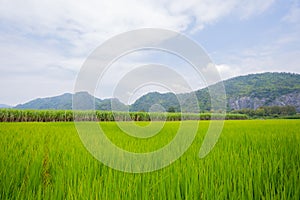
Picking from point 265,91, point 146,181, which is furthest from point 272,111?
point 146,181

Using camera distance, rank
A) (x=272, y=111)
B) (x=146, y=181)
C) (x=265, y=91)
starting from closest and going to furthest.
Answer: (x=146, y=181) < (x=272, y=111) < (x=265, y=91)

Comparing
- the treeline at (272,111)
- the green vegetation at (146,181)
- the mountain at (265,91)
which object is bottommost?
the green vegetation at (146,181)

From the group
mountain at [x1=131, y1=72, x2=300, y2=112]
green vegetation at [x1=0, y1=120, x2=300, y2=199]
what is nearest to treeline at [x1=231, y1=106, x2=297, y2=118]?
mountain at [x1=131, y1=72, x2=300, y2=112]

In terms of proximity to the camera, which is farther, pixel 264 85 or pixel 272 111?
pixel 264 85

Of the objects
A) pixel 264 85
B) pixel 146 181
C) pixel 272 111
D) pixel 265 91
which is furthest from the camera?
pixel 264 85

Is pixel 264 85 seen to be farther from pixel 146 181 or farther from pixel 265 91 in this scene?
pixel 146 181

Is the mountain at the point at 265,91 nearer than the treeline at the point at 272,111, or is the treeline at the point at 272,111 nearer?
the treeline at the point at 272,111

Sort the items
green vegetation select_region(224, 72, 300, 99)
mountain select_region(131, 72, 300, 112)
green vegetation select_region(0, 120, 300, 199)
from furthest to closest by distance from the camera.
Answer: green vegetation select_region(224, 72, 300, 99) < mountain select_region(131, 72, 300, 112) < green vegetation select_region(0, 120, 300, 199)

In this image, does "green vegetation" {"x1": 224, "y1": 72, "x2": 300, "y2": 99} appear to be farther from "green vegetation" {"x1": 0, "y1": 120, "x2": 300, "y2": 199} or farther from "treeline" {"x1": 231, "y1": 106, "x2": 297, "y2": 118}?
"green vegetation" {"x1": 0, "y1": 120, "x2": 300, "y2": 199}

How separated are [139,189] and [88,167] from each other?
0.57m

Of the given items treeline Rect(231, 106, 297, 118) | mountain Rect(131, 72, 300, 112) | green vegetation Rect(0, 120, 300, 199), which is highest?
mountain Rect(131, 72, 300, 112)

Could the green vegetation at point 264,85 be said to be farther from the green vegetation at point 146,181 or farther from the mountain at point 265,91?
the green vegetation at point 146,181

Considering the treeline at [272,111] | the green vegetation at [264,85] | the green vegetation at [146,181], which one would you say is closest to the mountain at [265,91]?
the green vegetation at [264,85]

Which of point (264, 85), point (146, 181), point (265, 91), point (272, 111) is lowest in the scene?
point (146, 181)
